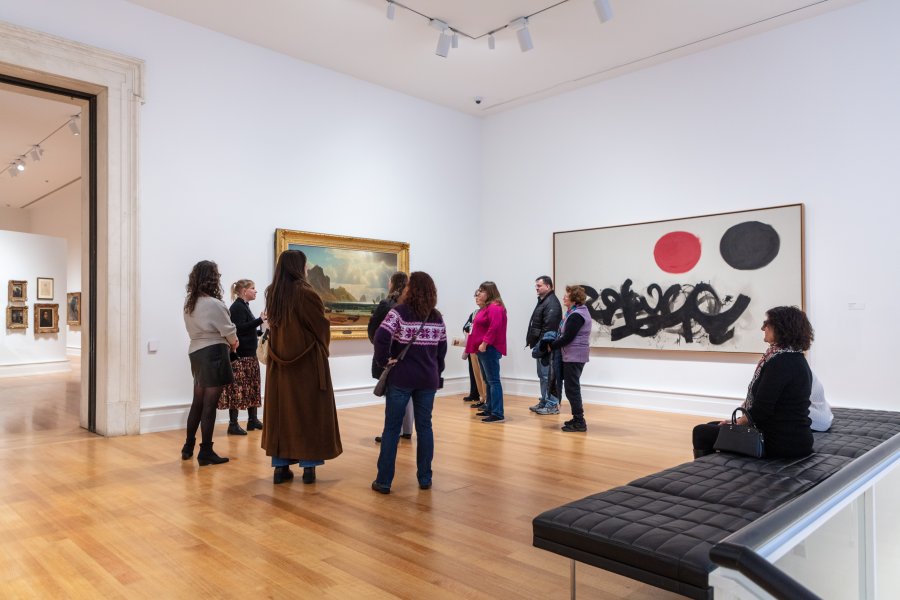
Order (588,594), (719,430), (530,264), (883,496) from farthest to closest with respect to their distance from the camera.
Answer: (530,264), (719,430), (588,594), (883,496)

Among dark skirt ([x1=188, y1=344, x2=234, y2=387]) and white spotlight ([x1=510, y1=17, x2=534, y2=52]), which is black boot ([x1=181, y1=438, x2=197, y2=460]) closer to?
dark skirt ([x1=188, y1=344, x2=234, y2=387])

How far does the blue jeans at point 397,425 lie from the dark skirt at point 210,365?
1.88m

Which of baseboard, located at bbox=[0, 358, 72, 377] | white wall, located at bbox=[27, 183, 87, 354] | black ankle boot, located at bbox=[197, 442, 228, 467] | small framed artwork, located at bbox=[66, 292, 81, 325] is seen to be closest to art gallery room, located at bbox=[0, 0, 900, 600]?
black ankle boot, located at bbox=[197, 442, 228, 467]

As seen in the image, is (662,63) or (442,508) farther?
(662,63)

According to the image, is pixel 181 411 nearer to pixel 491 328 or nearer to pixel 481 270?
pixel 491 328

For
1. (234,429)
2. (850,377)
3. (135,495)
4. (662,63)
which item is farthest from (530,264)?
(135,495)

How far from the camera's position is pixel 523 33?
8617 mm

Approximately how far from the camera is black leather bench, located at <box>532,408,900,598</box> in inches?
105

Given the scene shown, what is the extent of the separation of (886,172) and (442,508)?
7213 mm

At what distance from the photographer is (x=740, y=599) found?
1.56 metres

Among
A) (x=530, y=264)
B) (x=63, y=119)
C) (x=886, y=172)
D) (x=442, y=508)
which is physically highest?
(x=63, y=119)

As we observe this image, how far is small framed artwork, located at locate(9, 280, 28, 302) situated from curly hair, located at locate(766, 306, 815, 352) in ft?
56.7

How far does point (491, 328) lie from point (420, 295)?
3776 mm

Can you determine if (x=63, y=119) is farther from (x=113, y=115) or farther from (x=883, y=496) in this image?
(x=883, y=496)
